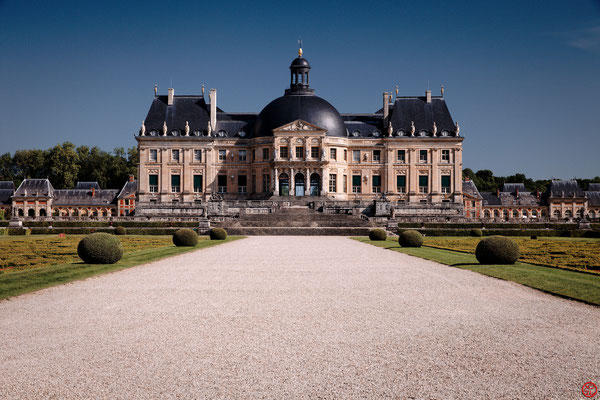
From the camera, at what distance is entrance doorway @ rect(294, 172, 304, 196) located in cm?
6431

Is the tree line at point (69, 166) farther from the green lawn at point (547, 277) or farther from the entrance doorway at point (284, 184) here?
the green lawn at point (547, 277)

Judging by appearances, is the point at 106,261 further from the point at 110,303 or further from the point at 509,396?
the point at 509,396

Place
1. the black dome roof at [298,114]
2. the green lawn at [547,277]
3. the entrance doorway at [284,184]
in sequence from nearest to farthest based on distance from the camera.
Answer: the green lawn at [547,277], the entrance doorway at [284,184], the black dome roof at [298,114]

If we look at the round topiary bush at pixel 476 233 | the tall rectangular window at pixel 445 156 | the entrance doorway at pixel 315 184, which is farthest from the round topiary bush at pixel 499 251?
the tall rectangular window at pixel 445 156

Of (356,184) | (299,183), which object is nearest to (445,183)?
(356,184)

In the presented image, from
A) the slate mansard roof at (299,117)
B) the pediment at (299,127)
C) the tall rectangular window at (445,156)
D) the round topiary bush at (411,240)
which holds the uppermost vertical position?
the slate mansard roof at (299,117)

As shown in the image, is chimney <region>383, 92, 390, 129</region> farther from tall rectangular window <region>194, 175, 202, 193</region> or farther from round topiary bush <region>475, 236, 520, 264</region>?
round topiary bush <region>475, 236, 520, 264</region>

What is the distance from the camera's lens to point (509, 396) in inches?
224

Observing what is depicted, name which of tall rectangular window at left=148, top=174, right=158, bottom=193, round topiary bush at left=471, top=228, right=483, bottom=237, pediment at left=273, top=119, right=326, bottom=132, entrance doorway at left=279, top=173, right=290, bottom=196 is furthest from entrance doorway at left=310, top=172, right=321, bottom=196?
round topiary bush at left=471, top=228, right=483, bottom=237

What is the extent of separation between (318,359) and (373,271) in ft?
32.5

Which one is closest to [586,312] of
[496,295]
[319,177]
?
[496,295]

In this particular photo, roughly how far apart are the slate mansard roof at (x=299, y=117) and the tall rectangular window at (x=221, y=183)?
5.56 metres

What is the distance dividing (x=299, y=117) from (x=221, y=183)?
44.1ft

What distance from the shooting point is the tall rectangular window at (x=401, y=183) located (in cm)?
6725
